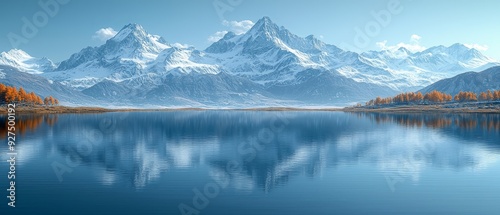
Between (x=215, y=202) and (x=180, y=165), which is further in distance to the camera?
(x=180, y=165)

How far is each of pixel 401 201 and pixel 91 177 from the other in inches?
1324

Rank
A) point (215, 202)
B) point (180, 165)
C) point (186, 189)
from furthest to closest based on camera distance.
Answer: point (180, 165) < point (186, 189) < point (215, 202)

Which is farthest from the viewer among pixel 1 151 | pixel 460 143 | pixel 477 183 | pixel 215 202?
pixel 460 143

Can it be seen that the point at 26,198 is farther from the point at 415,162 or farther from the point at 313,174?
the point at 415,162

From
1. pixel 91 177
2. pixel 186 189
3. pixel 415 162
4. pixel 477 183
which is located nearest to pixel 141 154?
pixel 91 177

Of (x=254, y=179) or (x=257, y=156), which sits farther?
(x=257, y=156)

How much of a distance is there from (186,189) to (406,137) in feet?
225

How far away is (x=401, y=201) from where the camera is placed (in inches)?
1451

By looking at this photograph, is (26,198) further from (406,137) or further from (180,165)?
(406,137)

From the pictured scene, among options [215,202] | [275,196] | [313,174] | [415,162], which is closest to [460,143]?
[415,162]

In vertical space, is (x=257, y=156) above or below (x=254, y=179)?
above

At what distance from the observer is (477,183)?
44.5 meters

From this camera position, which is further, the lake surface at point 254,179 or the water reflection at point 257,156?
the water reflection at point 257,156

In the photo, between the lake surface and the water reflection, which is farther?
the water reflection
